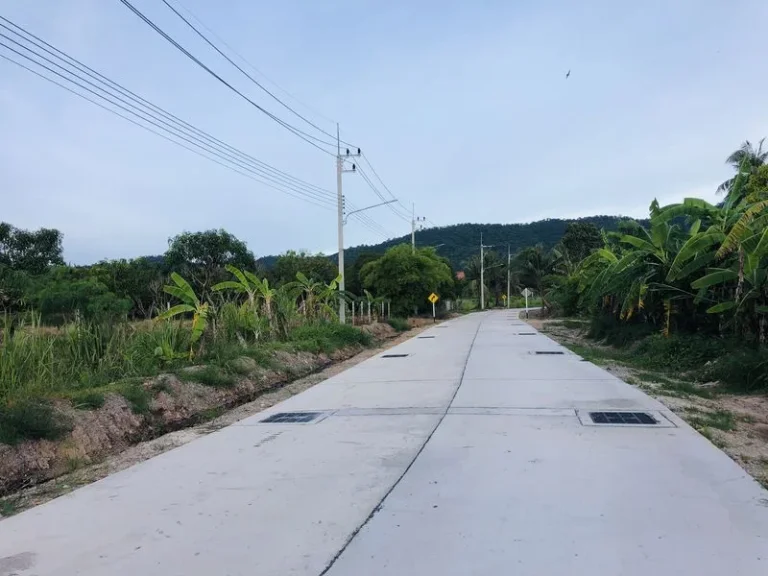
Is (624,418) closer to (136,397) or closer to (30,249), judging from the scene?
(136,397)

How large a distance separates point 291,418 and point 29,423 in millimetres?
3520

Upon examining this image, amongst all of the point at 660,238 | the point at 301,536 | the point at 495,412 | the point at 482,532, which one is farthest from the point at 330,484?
the point at 660,238

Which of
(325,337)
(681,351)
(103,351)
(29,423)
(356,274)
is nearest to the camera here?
(29,423)

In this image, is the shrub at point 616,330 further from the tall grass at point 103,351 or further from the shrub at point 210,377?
the shrub at point 210,377

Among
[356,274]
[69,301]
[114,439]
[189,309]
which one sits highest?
[356,274]

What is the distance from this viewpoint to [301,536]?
4555 millimetres

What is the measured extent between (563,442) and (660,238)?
452 inches

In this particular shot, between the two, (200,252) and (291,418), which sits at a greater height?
(200,252)

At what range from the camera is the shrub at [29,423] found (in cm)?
709

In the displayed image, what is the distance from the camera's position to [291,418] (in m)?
9.43

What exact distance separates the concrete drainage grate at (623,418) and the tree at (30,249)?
4358cm

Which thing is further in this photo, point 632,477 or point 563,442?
point 563,442

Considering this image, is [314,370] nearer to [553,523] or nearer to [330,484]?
[330,484]

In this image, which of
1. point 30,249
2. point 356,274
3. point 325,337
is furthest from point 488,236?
point 325,337
